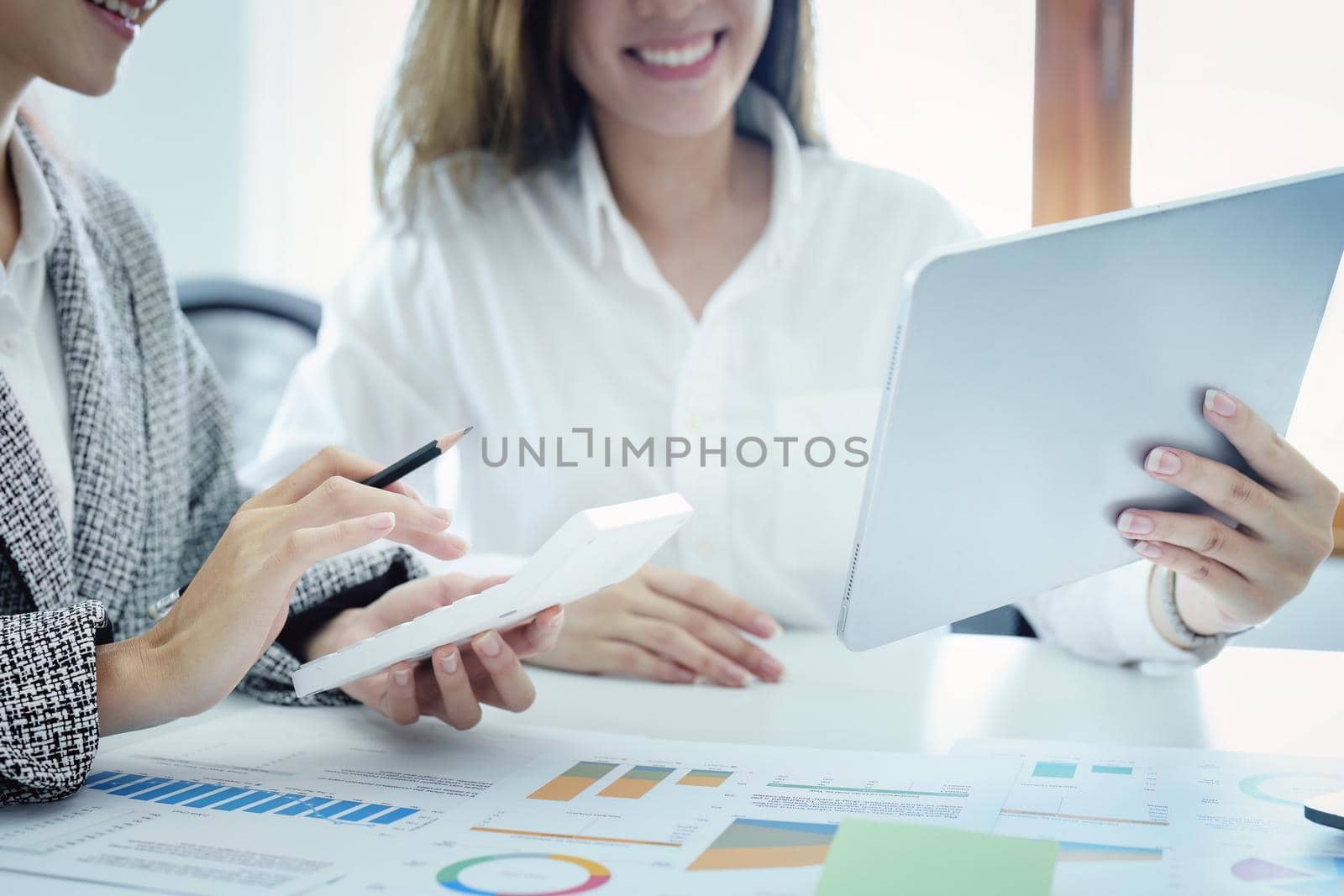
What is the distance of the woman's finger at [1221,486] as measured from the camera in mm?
631

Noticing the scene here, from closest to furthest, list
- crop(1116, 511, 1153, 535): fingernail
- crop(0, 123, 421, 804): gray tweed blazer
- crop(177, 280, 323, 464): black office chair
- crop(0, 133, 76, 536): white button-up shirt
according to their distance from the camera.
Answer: crop(0, 123, 421, 804): gray tweed blazer
crop(1116, 511, 1153, 535): fingernail
crop(0, 133, 76, 536): white button-up shirt
crop(177, 280, 323, 464): black office chair

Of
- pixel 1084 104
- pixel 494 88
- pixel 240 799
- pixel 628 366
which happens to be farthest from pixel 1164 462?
pixel 1084 104

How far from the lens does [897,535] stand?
592 millimetres

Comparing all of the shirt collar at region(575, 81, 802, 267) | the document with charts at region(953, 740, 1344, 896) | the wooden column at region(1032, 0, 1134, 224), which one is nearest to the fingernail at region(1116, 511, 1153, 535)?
the document with charts at region(953, 740, 1344, 896)

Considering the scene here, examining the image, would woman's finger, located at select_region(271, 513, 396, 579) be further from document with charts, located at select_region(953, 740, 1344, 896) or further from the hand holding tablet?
document with charts, located at select_region(953, 740, 1344, 896)

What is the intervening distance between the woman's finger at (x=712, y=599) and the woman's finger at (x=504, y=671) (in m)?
0.19

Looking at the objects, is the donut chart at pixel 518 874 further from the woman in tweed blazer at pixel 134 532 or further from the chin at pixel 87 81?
the chin at pixel 87 81

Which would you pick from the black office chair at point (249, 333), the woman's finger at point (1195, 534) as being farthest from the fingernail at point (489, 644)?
the black office chair at point (249, 333)

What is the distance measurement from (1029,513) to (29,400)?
0.66 meters

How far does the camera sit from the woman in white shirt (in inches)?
45.0

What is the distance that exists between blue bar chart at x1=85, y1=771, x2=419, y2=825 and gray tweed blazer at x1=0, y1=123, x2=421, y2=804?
31mm

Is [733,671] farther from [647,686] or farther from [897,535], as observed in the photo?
[897,535]

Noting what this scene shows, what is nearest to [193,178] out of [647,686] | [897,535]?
[647,686]

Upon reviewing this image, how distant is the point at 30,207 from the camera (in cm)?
85
